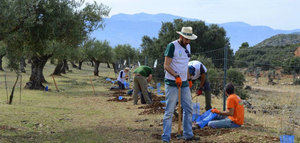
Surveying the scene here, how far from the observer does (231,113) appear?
255 inches

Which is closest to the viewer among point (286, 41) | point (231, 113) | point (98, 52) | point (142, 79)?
point (231, 113)

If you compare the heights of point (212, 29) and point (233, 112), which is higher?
point (212, 29)

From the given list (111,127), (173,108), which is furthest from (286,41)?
(111,127)

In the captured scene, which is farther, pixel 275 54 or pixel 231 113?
pixel 275 54

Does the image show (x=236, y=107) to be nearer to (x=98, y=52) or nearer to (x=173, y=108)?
(x=173, y=108)

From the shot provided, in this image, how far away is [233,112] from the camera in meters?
6.49

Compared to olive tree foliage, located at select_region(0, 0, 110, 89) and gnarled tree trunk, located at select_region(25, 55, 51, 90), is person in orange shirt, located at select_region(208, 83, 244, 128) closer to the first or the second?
olive tree foliage, located at select_region(0, 0, 110, 89)

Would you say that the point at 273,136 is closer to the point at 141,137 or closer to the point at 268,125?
the point at 268,125

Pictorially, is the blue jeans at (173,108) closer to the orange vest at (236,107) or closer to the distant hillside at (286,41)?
the orange vest at (236,107)

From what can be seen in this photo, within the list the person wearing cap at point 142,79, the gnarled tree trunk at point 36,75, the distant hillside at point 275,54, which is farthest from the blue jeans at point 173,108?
the gnarled tree trunk at point 36,75

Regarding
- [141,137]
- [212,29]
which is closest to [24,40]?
[141,137]

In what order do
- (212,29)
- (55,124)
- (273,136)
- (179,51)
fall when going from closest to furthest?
(179,51) < (273,136) < (55,124) < (212,29)

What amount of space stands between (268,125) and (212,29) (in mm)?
26632

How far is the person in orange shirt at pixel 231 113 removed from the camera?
6441 mm
